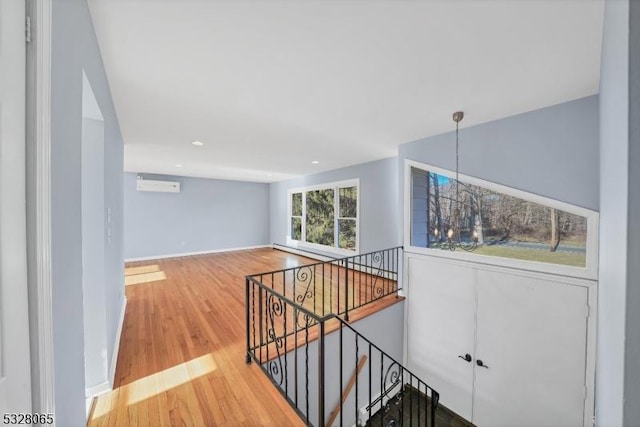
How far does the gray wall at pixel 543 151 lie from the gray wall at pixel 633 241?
2.25m

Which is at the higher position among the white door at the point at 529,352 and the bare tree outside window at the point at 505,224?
the bare tree outside window at the point at 505,224

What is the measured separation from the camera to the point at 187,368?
2102 millimetres

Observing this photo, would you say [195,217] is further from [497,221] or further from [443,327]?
[497,221]

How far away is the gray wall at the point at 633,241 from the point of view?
527mm

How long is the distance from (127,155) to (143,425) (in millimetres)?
4270

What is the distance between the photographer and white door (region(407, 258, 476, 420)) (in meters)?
2.89

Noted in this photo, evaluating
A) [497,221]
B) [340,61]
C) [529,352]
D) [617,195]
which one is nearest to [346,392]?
[529,352]

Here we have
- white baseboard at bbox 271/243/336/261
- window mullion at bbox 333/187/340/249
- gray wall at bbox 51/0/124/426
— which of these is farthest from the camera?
white baseboard at bbox 271/243/336/261

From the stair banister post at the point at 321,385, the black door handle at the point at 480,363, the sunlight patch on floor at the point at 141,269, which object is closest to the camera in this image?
the stair banister post at the point at 321,385

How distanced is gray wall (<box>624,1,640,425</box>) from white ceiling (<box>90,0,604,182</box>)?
89 centimetres

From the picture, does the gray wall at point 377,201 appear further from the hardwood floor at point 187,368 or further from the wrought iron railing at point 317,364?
the wrought iron railing at point 317,364

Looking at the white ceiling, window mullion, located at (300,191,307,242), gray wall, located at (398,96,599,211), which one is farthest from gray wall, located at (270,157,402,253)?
the white ceiling

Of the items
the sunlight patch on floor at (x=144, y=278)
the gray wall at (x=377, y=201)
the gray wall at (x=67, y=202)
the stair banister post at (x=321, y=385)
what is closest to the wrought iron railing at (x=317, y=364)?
the stair banister post at (x=321, y=385)

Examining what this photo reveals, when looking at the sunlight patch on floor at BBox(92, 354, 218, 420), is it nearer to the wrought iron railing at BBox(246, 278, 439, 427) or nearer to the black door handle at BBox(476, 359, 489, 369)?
the wrought iron railing at BBox(246, 278, 439, 427)
